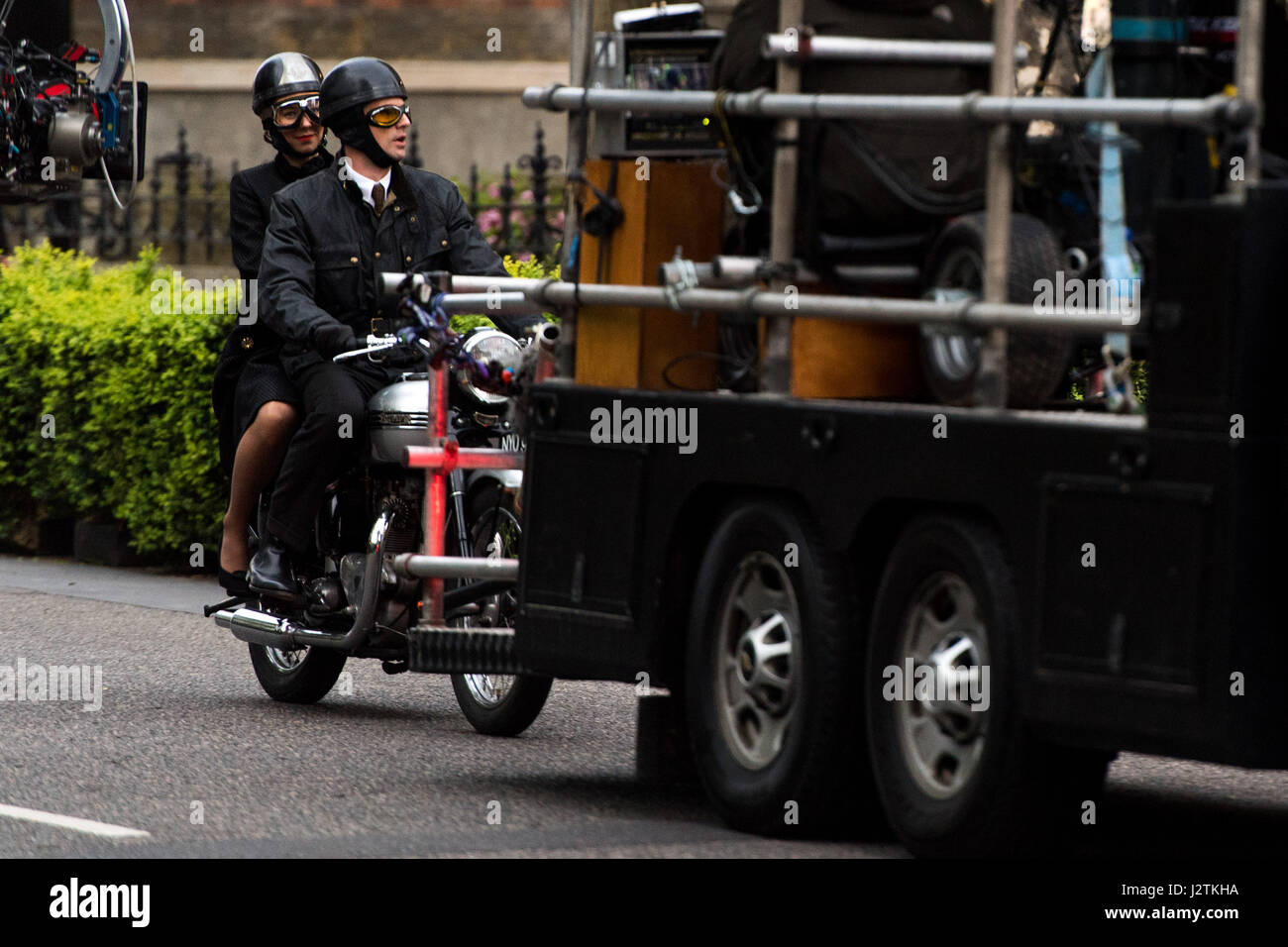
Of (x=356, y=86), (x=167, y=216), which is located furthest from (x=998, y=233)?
(x=167, y=216)

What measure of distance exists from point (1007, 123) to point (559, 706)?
413 centimetres

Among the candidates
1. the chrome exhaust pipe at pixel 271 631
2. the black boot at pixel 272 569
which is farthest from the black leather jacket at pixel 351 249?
the chrome exhaust pipe at pixel 271 631

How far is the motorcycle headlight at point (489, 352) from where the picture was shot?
28.2 feet

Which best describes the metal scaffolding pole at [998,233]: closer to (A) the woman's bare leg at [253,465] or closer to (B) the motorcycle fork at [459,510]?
(B) the motorcycle fork at [459,510]

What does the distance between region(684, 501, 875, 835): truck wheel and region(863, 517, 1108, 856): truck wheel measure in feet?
0.48

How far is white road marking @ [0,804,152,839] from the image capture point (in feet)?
22.8

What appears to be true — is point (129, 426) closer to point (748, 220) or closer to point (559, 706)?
point (559, 706)

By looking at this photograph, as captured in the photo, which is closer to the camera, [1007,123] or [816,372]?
[1007,123]

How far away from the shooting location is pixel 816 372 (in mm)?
6750

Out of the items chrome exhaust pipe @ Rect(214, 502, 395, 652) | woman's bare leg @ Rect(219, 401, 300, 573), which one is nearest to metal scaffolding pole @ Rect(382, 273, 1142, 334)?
chrome exhaust pipe @ Rect(214, 502, 395, 652)

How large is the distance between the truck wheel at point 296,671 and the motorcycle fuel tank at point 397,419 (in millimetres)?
784

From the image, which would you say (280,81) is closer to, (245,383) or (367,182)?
(367,182)

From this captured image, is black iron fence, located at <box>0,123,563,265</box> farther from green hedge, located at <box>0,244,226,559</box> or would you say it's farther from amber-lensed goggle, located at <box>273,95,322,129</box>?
amber-lensed goggle, located at <box>273,95,322,129</box>

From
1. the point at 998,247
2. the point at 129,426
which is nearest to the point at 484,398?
the point at 998,247
